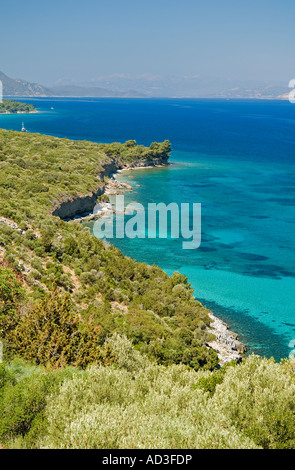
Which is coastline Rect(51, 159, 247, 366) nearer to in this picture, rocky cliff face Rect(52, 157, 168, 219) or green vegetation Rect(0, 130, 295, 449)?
rocky cliff face Rect(52, 157, 168, 219)

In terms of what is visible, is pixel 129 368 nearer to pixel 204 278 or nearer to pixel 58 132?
pixel 204 278

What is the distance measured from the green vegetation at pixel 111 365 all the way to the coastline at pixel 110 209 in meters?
1.02

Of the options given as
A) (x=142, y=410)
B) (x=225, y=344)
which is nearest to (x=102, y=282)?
(x=225, y=344)

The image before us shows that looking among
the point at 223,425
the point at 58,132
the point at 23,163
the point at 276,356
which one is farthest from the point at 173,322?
the point at 58,132

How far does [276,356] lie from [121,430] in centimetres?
1743

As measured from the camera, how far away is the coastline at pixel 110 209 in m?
24.8

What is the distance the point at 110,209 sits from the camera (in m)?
54.0

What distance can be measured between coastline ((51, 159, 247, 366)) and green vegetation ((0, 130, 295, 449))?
3.36ft

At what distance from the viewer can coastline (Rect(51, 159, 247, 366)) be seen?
24.8m

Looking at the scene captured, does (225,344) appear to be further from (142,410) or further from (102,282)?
(142,410)

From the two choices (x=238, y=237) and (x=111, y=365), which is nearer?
(x=111, y=365)

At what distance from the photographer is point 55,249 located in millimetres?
29969

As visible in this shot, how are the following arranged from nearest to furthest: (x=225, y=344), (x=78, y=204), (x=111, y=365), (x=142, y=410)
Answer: (x=142, y=410), (x=111, y=365), (x=225, y=344), (x=78, y=204)

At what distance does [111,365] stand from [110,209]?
39.5 meters
